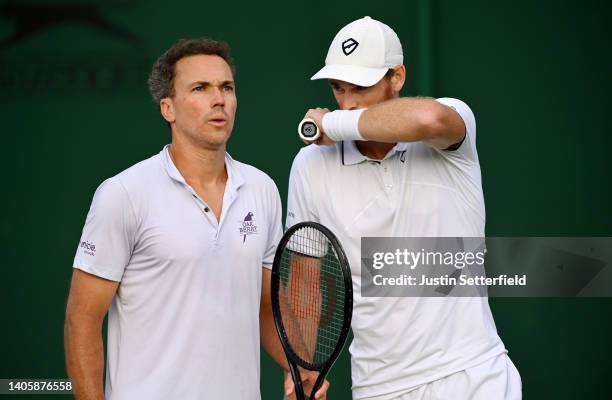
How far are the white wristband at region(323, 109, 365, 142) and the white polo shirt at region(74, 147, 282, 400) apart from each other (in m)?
0.45

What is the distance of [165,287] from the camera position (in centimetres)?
338

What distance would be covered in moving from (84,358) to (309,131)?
99cm

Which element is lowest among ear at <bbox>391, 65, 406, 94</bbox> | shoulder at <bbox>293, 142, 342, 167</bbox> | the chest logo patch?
the chest logo patch

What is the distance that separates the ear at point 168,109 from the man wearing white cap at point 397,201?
45cm

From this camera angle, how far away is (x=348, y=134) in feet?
11.9

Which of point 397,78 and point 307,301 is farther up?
point 397,78

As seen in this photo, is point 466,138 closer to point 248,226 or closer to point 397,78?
point 397,78

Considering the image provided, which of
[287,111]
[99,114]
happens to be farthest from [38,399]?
[287,111]

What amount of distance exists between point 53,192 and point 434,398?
2403mm

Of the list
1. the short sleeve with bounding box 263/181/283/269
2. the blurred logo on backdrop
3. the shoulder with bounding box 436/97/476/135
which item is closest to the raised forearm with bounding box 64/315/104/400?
the short sleeve with bounding box 263/181/283/269

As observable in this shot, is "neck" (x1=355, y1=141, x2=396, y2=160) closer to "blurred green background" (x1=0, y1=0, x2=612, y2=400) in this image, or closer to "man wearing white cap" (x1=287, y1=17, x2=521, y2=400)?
"man wearing white cap" (x1=287, y1=17, x2=521, y2=400)

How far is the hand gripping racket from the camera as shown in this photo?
3693mm

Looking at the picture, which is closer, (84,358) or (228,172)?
(84,358)

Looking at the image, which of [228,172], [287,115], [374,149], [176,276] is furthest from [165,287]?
[287,115]
